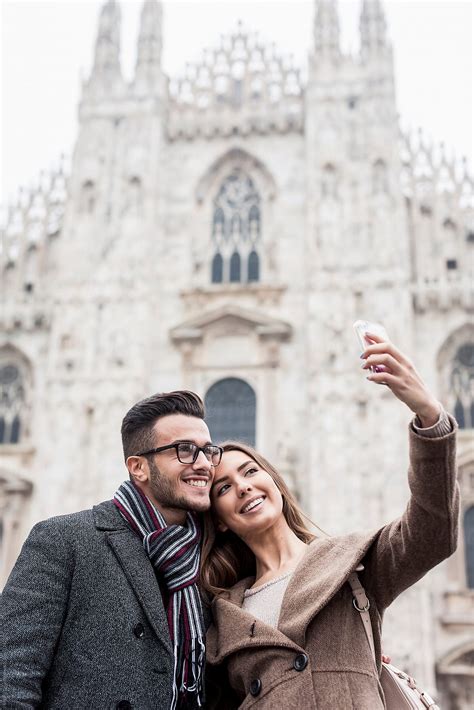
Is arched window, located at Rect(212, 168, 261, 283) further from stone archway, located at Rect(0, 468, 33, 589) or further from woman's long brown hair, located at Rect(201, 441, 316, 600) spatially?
woman's long brown hair, located at Rect(201, 441, 316, 600)

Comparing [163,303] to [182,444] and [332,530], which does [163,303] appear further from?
[182,444]

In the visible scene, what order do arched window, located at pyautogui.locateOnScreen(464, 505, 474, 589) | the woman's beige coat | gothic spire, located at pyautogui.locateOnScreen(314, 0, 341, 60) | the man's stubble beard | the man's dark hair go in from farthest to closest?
gothic spire, located at pyautogui.locateOnScreen(314, 0, 341, 60) < arched window, located at pyautogui.locateOnScreen(464, 505, 474, 589) < the man's dark hair < the man's stubble beard < the woman's beige coat

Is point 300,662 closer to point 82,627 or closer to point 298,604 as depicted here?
point 298,604

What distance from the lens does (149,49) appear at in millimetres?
18969

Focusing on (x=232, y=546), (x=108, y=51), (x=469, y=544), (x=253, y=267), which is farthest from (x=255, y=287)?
(x=232, y=546)

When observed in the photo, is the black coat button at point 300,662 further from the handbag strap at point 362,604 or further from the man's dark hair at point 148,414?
the man's dark hair at point 148,414

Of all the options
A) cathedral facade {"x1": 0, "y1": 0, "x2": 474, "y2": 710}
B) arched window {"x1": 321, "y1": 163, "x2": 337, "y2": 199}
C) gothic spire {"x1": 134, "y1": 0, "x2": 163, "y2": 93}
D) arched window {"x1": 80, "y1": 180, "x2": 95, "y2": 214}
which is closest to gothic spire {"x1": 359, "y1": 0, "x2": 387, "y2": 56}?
cathedral facade {"x1": 0, "y1": 0, "x2": 474, "y2": 710}

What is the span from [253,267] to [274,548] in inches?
567

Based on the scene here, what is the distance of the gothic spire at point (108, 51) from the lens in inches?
739

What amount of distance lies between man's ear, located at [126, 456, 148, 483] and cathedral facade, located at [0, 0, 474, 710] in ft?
36.3

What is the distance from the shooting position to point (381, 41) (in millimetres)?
17891

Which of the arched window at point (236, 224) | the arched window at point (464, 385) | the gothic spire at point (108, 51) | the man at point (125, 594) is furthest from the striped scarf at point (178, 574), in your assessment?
the gothic spire at point (108, 51)

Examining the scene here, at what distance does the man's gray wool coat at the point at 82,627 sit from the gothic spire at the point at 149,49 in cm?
1767

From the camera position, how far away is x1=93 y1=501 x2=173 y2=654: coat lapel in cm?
238
